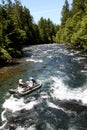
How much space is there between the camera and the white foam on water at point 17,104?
2508cm

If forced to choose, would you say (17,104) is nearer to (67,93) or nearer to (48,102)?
(48,102)

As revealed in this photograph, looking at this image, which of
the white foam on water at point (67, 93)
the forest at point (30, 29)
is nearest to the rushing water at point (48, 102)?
the white foam on water at point (67, 93)

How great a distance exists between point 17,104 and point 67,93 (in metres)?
5.56

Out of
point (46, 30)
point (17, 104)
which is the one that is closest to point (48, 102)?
point (17, 104)

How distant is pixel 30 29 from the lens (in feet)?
368

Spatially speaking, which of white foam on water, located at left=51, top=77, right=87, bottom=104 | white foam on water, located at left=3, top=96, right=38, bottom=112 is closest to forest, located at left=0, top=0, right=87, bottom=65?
white foam on water, located at left=51, top=77, right=87, bottom=104

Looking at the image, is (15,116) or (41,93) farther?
(41,93)

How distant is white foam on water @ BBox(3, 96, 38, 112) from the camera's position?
2508 cm

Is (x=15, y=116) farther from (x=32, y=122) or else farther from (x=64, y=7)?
(x=64, y=7)

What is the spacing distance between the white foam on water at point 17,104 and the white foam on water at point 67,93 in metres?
3.13

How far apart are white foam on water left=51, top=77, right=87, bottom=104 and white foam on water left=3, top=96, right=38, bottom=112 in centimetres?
313

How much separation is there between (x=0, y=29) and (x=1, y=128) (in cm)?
3591

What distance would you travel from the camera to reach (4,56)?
156 ft

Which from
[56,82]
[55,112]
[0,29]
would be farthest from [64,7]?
[55,112]
